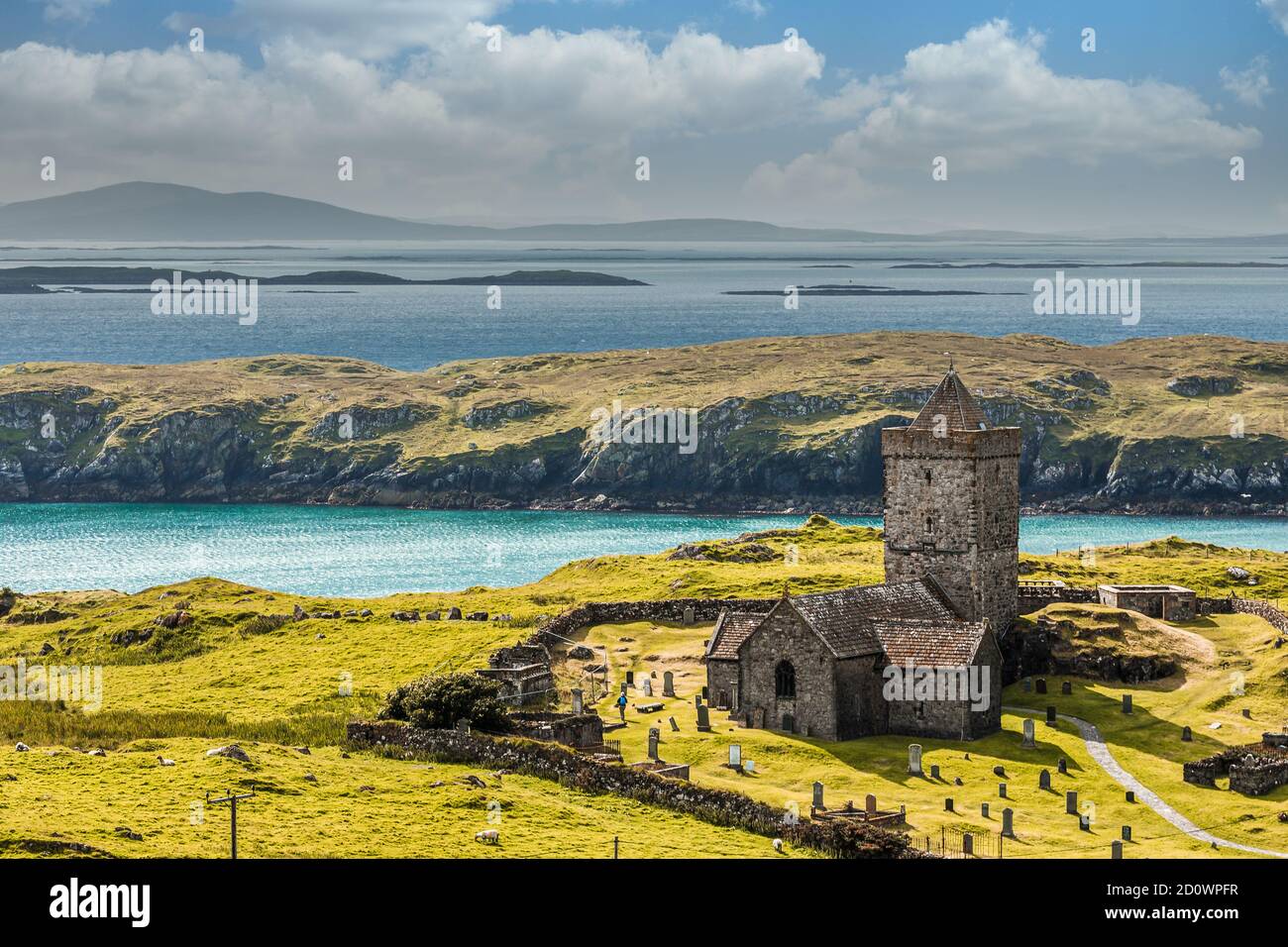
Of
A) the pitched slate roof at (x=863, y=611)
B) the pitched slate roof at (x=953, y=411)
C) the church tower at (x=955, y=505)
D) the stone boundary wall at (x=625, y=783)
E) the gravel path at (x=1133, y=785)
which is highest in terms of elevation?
the pitched slate roof at (x=953, y=411)

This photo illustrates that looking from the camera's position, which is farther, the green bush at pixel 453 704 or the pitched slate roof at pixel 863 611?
the pitched slate roof at pixel 863 611

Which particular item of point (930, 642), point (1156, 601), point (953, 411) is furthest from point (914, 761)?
point (1156, 601)

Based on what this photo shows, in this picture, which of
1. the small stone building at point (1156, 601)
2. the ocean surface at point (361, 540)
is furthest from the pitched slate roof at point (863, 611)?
the ocean surface at point (361, 540)

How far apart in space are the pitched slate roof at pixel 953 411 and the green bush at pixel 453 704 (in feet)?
74.1

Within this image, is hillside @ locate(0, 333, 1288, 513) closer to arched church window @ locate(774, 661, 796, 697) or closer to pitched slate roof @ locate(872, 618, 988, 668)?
pitched slate roof @ locate(872, 618, 988, 668)

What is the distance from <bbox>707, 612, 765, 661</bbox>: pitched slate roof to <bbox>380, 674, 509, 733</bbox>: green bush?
9805 millimetres

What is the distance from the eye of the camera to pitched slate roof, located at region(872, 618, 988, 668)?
2407 inches

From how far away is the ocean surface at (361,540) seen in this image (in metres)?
135

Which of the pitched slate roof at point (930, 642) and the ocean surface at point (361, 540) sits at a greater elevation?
the pitched slate roof at point (930, 642)

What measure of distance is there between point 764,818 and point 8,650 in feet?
155

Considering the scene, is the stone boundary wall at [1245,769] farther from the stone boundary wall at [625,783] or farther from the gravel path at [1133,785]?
the stone boundary wall at [625,783]
